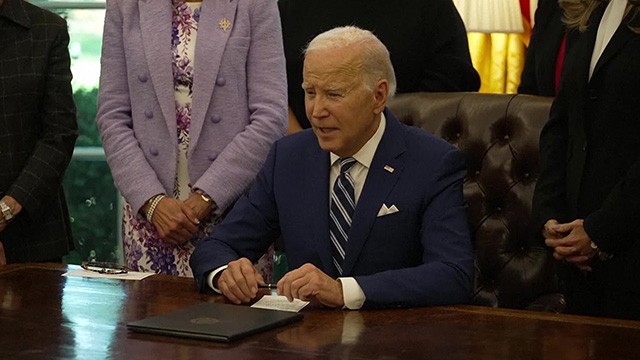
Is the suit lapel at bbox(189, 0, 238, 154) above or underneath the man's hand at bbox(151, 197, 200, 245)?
→ above

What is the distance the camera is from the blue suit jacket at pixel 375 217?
2.66m

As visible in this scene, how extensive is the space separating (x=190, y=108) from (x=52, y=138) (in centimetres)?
52

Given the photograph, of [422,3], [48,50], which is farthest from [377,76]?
[48,50]

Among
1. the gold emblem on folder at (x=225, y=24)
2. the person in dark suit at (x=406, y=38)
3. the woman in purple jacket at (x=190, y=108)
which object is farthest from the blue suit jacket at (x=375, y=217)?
the person in dark suit at (x=406, y=38)

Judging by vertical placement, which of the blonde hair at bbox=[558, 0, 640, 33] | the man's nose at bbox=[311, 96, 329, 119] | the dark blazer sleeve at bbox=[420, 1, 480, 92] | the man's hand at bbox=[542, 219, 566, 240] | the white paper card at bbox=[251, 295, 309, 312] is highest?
the blonde hair at bbox=[558, 0, 640, 33]

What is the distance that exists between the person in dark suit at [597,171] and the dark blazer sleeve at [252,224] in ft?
2.35

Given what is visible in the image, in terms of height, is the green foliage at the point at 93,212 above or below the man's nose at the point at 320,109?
below

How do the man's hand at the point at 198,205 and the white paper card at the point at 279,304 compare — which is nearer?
the white paper card at the point at 279,304

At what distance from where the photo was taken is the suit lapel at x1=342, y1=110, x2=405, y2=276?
8.89 ft

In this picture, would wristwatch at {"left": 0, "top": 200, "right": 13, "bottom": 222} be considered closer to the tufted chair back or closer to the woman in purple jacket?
the woman in purple jacket

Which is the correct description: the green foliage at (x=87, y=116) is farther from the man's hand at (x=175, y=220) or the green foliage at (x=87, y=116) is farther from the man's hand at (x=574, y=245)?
the man's hand at (x=574, y=245)

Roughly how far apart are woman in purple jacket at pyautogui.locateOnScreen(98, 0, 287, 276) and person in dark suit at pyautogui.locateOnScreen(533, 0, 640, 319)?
0.86m

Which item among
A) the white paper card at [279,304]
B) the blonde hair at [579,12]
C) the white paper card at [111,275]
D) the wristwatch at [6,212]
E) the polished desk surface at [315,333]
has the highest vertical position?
the blonde hair at [579,12]

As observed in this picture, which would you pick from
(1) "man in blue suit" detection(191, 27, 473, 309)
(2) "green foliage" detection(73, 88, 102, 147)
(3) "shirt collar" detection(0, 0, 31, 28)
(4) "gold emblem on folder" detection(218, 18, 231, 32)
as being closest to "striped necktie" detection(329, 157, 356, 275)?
(1) "man in blue suit" detection(191, 27, 473, 309)
